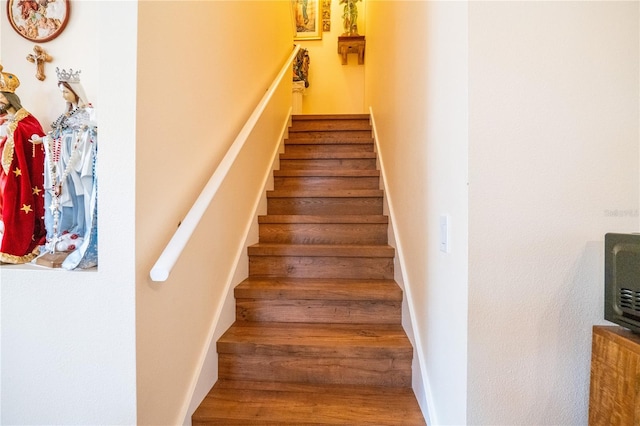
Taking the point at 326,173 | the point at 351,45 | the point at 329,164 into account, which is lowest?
the point at 326,173

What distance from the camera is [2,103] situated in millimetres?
1134

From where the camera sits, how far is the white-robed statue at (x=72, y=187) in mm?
1014

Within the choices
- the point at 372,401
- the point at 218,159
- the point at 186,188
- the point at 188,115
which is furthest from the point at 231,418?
the point at 188,115

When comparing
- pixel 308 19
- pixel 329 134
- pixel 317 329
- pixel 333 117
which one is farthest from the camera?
pixel 308 19

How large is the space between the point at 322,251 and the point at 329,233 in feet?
0.80

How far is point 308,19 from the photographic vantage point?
413 centimetres

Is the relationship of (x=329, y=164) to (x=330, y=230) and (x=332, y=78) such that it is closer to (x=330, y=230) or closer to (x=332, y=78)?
(x=330, y=230)

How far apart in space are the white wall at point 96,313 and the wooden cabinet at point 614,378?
4.42 feet

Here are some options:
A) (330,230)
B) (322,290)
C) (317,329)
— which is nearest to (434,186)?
(322,290)

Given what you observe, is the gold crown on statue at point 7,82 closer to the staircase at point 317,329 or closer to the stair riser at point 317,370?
the staircase at point 317,329

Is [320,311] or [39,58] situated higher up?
[39,58]

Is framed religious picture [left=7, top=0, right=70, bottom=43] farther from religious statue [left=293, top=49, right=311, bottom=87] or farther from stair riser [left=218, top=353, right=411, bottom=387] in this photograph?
religious statue [left=293, top=49, right=311, bottom=87]

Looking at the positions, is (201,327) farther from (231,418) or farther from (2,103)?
(2,103)

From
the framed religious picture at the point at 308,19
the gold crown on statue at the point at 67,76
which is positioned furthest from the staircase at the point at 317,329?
the framed religious picture at the point at 308,19
